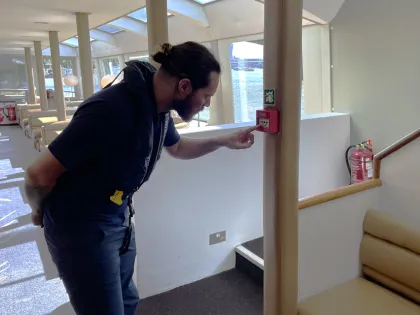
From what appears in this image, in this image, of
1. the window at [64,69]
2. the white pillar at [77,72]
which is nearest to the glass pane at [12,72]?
the window at [64,69]

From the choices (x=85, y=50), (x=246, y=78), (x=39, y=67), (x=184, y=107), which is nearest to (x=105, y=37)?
(x=39, y=67)

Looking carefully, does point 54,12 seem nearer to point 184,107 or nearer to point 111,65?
point 184,107

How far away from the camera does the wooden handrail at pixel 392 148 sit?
7.13 feet

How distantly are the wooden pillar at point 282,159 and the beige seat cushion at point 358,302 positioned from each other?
0.45 ft

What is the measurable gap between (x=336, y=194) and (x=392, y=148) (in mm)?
467

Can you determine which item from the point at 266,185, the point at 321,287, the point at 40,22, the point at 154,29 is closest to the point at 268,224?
the point at 266,185

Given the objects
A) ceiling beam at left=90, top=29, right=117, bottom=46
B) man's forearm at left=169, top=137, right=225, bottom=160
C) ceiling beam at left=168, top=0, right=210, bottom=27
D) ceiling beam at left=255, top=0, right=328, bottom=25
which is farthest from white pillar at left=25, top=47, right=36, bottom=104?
man's forearm at left=169, top=137, right=225, bottom=160

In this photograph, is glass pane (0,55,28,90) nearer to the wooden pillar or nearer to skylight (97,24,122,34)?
A: skylight (97,24,122,34)

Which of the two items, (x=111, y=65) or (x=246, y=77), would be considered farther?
(x=111, y=65)

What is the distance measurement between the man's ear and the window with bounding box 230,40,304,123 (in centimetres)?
478

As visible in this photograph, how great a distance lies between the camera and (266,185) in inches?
75.3

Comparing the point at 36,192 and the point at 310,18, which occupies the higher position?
the point at 310,18

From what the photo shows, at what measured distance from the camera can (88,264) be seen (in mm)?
1358

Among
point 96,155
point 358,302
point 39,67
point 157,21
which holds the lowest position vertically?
point 358,302
